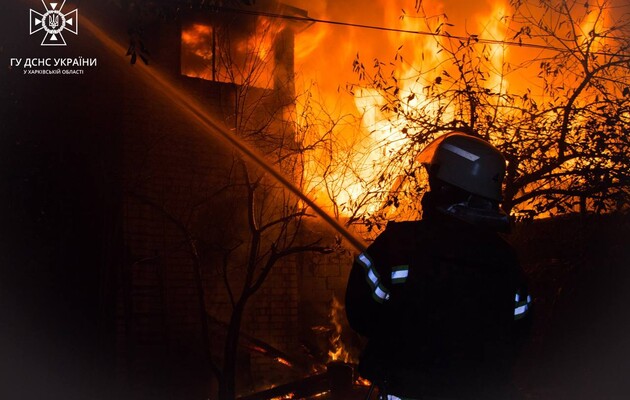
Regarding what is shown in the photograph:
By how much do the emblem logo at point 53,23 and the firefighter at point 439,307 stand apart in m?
5.15

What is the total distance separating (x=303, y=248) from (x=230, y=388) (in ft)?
5.49

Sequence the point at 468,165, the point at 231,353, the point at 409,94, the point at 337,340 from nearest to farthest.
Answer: the point at 468,165
the point at 231,353
the point at 409,94
the point at 337,340

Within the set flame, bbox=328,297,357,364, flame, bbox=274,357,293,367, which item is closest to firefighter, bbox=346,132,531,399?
flame, bbox=274,357,293,367

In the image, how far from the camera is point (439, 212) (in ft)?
9.65

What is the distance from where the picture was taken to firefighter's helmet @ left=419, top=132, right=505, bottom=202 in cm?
301

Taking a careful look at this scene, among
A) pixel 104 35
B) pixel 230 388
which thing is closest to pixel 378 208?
pixel 230 388

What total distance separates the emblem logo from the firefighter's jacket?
516 centimetres

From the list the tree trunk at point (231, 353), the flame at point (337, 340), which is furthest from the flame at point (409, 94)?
the flame at point (337, 340)

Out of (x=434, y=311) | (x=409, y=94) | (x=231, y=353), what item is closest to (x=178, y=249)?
(x=231, y=353)

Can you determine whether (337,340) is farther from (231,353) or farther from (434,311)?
(434,311)

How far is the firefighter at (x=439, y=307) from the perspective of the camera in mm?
2748

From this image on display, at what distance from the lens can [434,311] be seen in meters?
2.75

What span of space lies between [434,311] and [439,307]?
25 mm

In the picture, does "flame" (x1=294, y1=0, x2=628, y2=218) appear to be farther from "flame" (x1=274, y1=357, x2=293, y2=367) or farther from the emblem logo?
the emblem logo
